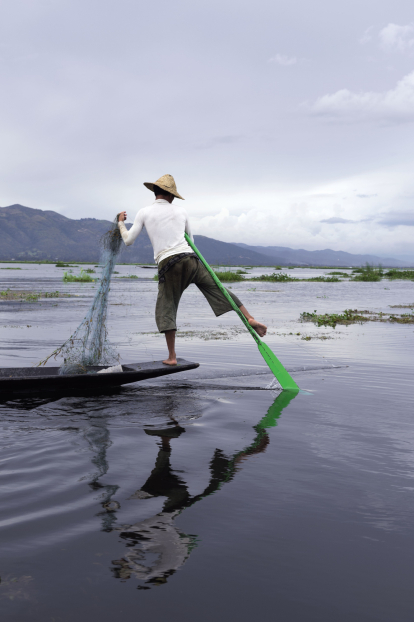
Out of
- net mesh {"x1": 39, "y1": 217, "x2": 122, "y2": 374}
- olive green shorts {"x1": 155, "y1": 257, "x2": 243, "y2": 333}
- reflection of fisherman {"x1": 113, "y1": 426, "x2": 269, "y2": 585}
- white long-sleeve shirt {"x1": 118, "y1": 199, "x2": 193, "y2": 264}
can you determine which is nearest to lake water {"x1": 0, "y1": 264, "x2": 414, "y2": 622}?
reflection of fisherman {"x1": 113, "y1": 426, "x2": 269, "y2": 585}

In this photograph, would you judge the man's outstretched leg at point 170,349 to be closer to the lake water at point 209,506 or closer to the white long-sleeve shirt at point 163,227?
the lake water at point 209,506

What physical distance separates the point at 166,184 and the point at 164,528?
14.6ft

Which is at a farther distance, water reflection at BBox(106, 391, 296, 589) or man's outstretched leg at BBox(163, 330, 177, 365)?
man's outstretched leg at BBox(163, 330, 177, 365)

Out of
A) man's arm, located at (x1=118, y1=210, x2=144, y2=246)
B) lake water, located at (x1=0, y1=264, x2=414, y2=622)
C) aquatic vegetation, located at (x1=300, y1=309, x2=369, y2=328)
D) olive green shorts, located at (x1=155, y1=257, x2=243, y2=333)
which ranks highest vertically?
man's arm, located at (x1=118, y1=210, x2=144, y2=246)

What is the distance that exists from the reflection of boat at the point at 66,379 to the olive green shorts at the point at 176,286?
1.79ft

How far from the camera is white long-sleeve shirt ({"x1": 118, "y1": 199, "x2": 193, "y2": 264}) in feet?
20.4

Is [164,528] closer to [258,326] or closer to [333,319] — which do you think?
[258,326]

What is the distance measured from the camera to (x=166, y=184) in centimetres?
624

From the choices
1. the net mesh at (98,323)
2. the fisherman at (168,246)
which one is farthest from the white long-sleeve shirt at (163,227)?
the net mesh at (98,323)

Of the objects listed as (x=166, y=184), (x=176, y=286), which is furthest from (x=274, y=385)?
(x=166, y=184)

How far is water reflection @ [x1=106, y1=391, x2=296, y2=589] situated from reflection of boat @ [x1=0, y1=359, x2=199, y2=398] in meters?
1.57

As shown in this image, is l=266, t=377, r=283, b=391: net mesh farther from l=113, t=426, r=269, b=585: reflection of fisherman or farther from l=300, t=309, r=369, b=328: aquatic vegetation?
l=300, t=309, r=369, b=328: aquatic vegetation

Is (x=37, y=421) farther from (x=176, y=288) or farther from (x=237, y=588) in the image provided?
(x=237, y=588)

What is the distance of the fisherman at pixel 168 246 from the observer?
6227mm
